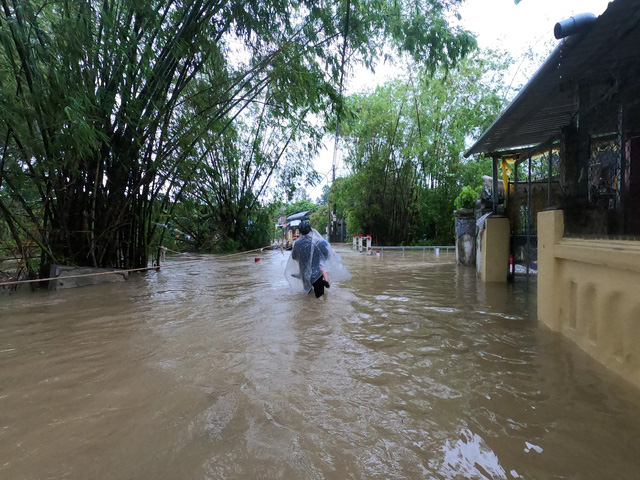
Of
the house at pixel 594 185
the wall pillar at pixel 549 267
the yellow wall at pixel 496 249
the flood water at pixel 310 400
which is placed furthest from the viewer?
the yellow wall at pixel 496 249

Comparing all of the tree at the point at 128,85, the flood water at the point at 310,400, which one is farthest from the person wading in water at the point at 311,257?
the tree at the point at 128,85

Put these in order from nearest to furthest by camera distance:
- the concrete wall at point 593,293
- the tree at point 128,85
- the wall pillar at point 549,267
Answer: the concrete wall at point 593,293, the wall pillar at point 549,267, the tree at point 128,85

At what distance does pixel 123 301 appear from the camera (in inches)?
203

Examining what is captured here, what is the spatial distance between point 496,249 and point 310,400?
17.0 feet

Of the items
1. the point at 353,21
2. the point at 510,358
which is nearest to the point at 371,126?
the point at 353,21

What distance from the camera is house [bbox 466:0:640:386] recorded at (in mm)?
2270

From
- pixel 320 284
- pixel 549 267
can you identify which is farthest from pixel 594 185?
pixel 320 284

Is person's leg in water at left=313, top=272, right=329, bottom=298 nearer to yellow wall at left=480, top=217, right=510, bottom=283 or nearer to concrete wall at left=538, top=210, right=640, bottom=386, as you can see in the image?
concrete wall at left=538, top=210, right=640, bottom=386

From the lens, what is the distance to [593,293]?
262 centimetres

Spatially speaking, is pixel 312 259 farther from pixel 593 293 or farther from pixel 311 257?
pixel 593 293

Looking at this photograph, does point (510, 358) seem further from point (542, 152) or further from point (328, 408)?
point (542, 152)

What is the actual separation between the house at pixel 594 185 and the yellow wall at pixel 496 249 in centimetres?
183

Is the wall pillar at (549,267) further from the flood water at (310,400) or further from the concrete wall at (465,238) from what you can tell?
the concrete wall at (465,238)

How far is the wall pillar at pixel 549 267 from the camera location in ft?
10.4
